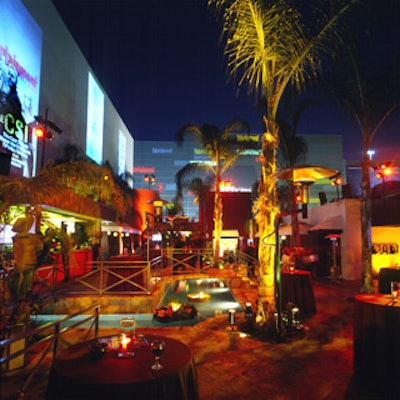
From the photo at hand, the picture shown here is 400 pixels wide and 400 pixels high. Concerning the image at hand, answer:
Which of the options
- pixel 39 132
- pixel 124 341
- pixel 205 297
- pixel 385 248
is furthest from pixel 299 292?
pixel 39 132

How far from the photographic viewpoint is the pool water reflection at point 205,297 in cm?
997

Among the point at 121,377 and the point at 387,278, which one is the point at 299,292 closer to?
the point at 387,278

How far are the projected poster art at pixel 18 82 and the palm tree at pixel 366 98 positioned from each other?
1235 centimetres

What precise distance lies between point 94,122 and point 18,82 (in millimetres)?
15481

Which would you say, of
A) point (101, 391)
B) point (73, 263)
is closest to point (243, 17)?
point (101, 391)

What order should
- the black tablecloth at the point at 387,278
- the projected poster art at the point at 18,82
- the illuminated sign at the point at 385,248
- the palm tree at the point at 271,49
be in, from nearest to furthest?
the palm tree at the point at 271,49 → the black tablecloth at the point at 387,278 → the illuminated sign at the point at 385,248 → the projected poster art at the point at 18,82

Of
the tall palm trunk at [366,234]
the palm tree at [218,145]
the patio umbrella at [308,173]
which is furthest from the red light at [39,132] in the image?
the tall palm trunk at [366,234]

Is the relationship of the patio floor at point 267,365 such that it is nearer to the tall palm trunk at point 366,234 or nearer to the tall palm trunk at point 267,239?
the tall palm trunk at point 267,239

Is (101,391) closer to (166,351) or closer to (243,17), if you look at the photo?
(166,351)

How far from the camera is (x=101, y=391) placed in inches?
87.4

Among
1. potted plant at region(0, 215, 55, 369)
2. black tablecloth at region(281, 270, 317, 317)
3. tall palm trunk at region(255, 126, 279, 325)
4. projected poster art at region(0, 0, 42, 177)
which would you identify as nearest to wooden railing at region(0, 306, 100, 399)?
potted plant at region(0, 215, 55, 369)

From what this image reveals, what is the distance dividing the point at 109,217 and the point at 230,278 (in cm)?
1232

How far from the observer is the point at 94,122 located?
102 ft

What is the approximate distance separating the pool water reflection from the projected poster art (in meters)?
8.33
